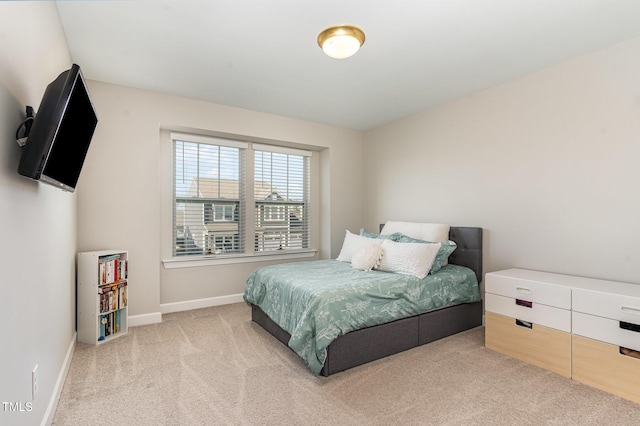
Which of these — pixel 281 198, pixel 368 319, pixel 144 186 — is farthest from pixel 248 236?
pixel 368 319

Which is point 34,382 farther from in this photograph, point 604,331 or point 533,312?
point 604,331

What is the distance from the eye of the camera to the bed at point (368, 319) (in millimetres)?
2277

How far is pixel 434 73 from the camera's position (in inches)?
119

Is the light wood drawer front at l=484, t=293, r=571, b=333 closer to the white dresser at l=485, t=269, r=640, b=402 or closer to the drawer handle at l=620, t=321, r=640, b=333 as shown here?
the white dresser at l=485, t=269, r=640, b=402

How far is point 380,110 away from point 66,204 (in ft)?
11.5

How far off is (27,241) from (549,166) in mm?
3858

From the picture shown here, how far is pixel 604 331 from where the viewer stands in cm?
212

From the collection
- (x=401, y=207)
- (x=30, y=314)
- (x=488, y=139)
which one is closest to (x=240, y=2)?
(x=30, y=314)

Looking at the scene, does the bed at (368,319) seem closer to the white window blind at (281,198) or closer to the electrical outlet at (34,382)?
the white window blind at (281,198)

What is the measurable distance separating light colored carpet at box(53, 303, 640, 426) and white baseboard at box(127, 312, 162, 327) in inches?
19.0

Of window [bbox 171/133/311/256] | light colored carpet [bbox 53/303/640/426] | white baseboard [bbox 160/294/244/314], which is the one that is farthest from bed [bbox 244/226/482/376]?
window [bbox 171/133/311/256]

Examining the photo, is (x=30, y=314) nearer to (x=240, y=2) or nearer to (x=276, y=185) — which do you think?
(x=240, y=2)

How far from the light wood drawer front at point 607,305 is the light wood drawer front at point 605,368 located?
0.21 m

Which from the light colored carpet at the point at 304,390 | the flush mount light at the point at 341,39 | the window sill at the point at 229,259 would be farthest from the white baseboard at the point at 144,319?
the flush mount light at the point at 341,39
